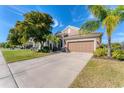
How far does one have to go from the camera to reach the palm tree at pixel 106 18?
839 centimetres

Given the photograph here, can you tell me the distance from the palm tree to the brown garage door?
3.12 metres

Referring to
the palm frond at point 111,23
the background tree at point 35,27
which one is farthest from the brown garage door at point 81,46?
the palm frond at point 111,23

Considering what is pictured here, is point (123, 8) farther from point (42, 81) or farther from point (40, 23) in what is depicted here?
point (40, 23)

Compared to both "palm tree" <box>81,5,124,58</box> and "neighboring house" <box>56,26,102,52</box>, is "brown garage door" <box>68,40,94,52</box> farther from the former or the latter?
"palm tree" <box>81,5,124,58</box>

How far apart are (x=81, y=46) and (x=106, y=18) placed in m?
5.38

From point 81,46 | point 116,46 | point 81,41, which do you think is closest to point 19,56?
point 81,46

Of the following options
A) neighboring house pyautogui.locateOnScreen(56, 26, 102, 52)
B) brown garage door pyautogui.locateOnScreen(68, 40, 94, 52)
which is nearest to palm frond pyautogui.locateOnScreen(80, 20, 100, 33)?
neighboring house pyautogui.locateOnScreen(56, 26, 102, 52)

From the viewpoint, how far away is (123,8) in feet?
27.8

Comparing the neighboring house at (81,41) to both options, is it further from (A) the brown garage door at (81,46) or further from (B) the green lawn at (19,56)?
(B) the green lawn at (19,56)

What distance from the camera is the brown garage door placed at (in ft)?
42.1

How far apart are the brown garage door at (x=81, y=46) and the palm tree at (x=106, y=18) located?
10.3 ft

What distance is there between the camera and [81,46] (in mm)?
13570

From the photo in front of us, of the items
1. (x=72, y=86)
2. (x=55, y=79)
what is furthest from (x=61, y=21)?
(x=72, y=86)
